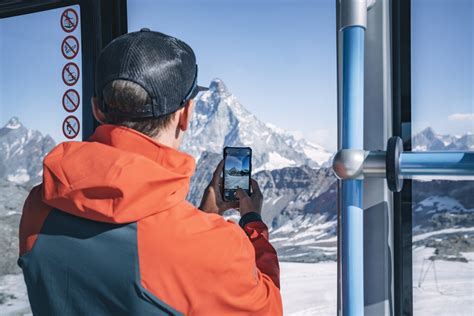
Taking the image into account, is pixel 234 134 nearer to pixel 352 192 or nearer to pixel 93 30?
pixel 93 30

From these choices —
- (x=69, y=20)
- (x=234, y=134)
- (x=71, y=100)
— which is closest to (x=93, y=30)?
(x=69, y=20)

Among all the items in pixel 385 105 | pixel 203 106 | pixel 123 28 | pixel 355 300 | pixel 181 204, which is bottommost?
pixel 355 300

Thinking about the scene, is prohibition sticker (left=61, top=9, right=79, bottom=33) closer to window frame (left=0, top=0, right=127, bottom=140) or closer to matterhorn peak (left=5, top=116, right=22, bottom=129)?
window frame (left=0, top=0, right=127, bottom=140)

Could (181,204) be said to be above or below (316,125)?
below

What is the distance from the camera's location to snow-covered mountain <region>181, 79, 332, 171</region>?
214cm

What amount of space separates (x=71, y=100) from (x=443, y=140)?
125 centimetres

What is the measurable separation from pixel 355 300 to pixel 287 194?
1762 millimetres

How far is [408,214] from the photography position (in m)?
1.08

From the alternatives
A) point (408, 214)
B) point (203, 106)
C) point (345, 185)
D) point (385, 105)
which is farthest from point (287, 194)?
point (345, 185)

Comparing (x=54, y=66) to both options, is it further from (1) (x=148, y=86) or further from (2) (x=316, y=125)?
(1) (x=148, y=86)

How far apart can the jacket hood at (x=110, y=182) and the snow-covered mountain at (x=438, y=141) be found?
53 centimetres

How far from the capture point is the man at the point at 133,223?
2.42ft

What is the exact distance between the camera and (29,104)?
6.48 feet

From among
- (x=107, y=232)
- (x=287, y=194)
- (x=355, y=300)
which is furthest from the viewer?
(x=287, y=194)
